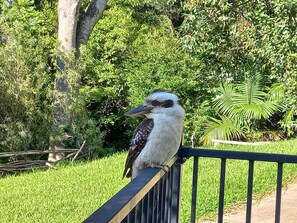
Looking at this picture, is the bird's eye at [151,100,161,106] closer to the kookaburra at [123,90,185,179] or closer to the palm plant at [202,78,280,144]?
the kookaburra at [123,90,185,179]

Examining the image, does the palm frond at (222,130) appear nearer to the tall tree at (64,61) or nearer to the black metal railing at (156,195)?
the tall tree at (64,61)

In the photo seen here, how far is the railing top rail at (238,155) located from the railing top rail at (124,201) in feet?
1.88

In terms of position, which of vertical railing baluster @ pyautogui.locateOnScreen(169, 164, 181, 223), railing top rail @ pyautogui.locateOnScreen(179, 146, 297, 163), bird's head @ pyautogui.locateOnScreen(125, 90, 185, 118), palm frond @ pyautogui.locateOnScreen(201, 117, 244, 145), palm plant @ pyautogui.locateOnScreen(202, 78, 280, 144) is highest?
bird's head @ pyautogui.locateOnScreen(125, 90, 185, 118)

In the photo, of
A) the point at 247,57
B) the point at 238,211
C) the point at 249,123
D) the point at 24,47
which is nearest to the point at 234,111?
the point at 249,123

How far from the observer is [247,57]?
1016 cm

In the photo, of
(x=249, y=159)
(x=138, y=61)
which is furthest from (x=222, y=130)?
(x=249, y=159)

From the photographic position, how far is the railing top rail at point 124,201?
1260 millimetres

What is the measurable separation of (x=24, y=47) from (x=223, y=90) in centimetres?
483

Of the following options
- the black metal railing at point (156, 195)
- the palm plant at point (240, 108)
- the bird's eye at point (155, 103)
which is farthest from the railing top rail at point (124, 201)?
the palm plant at point (240, 108)

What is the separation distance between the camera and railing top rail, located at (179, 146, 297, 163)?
7.80ft

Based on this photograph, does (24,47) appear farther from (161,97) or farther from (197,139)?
(161,97)

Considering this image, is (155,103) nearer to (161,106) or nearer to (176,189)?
(161,106)

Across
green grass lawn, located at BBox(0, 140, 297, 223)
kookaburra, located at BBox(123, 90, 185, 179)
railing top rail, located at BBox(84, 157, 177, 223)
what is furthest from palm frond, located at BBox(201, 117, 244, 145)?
railing top rail, located at BBox(84, 157, 177, 223)

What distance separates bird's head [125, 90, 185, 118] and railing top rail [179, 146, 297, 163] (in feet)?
0.92
